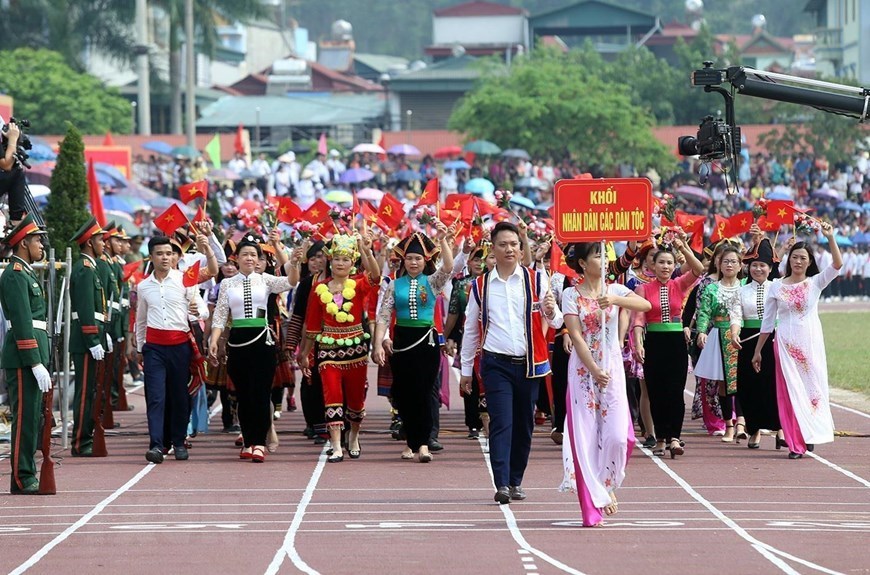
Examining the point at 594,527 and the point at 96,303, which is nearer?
the point at 594,527

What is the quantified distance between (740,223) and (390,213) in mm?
3455

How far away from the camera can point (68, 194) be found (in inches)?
934

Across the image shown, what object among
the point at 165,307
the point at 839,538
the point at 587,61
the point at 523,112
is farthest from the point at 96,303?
the point at 587,61

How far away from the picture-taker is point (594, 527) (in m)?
10.9

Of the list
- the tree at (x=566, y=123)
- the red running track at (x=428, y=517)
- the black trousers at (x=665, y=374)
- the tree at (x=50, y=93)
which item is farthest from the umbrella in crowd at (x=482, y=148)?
the black trousers at (x=665, y=374)

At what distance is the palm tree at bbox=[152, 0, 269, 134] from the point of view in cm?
6944

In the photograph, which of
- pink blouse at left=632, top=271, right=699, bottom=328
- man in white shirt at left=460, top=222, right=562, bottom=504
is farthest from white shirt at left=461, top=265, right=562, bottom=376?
pink blouse at left=632, top=271, right=699, bottom=328

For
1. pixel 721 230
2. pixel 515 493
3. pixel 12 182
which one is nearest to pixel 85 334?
pixel 12 182

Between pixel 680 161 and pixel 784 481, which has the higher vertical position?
pixel 680 161

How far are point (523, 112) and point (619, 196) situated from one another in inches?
1861

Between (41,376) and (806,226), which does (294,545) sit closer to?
(41,376)

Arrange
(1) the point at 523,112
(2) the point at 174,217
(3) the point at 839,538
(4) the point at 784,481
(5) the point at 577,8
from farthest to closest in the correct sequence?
(5) the point at 577,8 < (1) the point at 523,112 < (2) the point at 174,217 < (4) the point at 784,481 < (3) the point at 839,538

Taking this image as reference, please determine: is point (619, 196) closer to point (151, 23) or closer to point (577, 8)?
point (151, 23)

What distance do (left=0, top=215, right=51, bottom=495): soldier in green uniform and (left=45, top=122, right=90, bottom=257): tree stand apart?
34.7 feet
